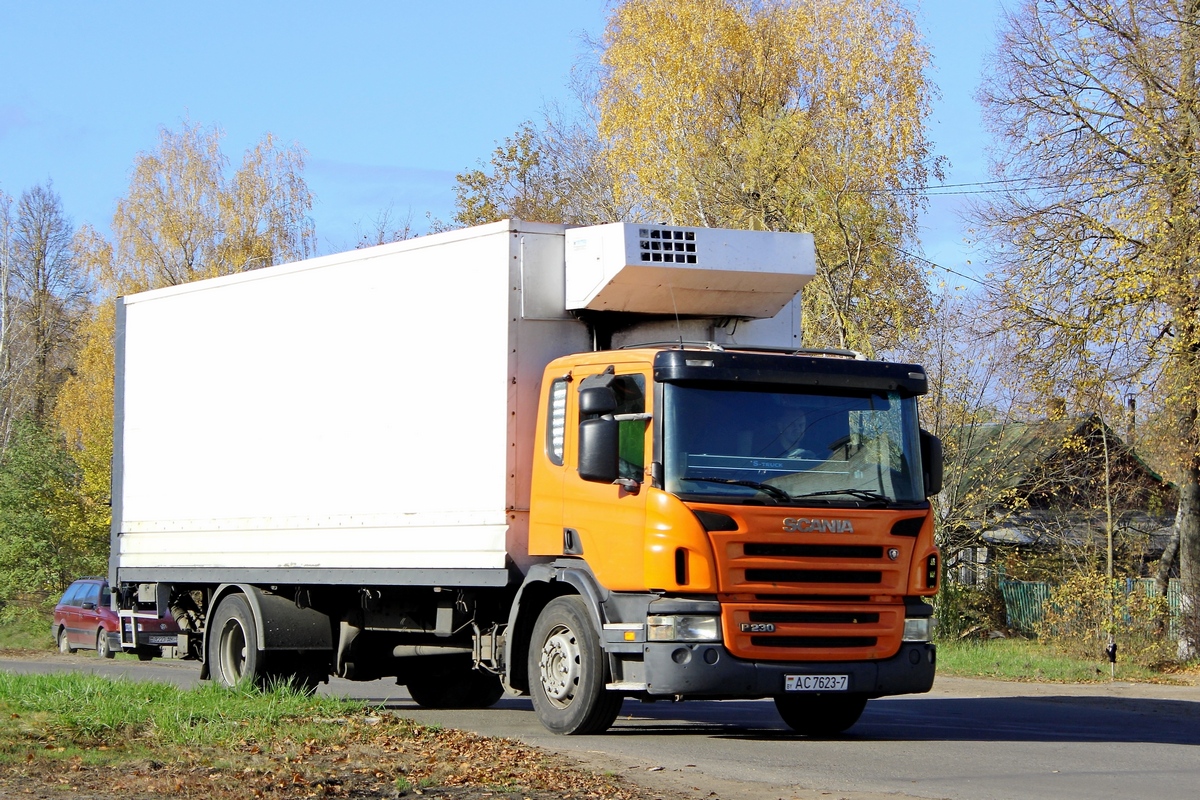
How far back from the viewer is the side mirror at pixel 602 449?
33.8 ft

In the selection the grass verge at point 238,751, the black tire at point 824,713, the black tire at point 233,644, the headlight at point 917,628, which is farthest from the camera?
the black tire at point 233,644

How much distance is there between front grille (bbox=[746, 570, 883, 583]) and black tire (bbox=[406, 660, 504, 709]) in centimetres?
529

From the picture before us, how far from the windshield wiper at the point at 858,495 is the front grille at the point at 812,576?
516 mm

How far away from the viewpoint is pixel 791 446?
10.5m

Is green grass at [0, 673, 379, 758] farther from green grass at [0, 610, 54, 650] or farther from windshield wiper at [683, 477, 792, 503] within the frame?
green grass at [0, 610, 54, 650]

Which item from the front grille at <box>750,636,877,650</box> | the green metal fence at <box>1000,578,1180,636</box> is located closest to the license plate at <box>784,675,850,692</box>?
the front grille at <box>750,636,877,650</box>

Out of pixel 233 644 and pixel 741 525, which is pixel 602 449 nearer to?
pixel 741 525

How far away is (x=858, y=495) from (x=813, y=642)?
109 cm

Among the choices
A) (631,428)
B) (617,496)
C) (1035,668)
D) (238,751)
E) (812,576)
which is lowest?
(1035,668)

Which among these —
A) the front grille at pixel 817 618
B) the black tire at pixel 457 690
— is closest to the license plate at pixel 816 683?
the front grille at pixel 817 618

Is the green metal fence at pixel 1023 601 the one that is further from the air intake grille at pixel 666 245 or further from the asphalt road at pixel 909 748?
the air intake grille at pixel 666 245

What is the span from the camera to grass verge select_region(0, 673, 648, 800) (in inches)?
313

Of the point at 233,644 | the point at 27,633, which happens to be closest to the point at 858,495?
the point at 233,644

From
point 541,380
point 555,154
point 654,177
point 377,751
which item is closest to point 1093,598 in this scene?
point 654,177
